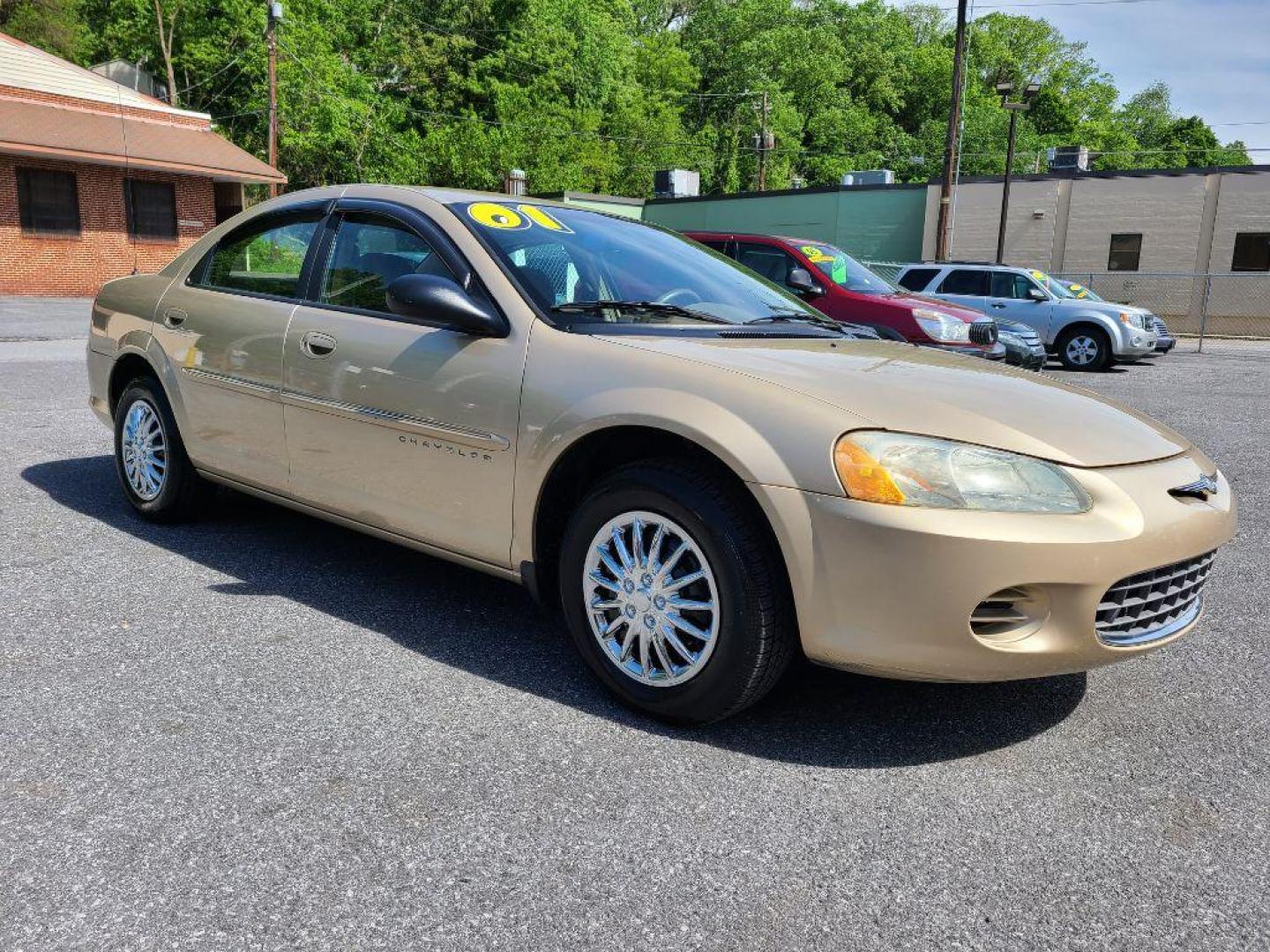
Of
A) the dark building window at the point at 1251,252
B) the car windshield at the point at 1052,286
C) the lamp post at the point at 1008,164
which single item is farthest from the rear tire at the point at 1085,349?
the dark building window at the point at 1251,252

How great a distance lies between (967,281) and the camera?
16547 mm

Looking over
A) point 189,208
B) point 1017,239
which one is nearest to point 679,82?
point 1017,239

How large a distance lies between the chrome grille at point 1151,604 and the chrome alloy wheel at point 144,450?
383 cm

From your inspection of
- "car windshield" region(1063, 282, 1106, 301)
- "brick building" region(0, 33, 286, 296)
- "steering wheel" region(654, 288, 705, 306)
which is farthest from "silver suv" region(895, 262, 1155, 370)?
"brick building" region(0, 33, 286, 296)

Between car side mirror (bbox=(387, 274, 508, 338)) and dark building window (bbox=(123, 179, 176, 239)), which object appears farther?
dark building window (bbox=(123, 179, 176, 239))

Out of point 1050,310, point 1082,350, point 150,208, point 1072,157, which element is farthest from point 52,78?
point 1072,157

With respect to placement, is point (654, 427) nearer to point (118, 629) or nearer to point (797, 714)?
point (797, 714)

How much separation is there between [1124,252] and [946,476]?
3140cm

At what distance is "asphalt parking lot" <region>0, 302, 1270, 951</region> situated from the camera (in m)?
2.04

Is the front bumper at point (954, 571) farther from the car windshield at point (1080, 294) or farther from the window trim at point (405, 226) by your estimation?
the car windshield at point (1080, 294)

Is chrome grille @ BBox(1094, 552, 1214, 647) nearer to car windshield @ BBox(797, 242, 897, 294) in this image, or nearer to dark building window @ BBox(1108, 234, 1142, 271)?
car windshield @ BBox(797, 242, 897, 294)

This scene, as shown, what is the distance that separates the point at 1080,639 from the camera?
258 cm

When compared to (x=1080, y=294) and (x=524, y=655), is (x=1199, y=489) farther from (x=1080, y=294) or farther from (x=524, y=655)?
(x=1080, y=294)

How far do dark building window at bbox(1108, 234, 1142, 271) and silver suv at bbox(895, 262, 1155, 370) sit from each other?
15.2m
